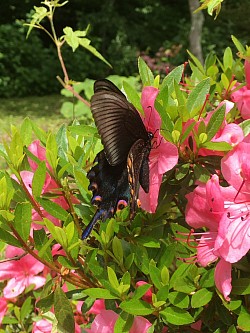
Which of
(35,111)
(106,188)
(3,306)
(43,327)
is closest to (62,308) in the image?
(106,188)

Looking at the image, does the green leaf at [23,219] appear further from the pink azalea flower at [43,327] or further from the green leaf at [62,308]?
the pink azalea flower at [43,327]

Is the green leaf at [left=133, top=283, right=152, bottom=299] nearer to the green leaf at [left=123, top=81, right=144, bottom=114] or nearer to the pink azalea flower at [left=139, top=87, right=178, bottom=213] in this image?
the pink azalea flower at [left=139, top=87, right=178, bottom=213]

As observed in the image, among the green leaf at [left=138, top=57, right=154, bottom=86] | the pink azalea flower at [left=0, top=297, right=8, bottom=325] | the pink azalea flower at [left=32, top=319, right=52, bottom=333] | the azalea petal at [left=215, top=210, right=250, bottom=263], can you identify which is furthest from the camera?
the pink azalea flower at [left=0, top=297, right=8, bottom=325]

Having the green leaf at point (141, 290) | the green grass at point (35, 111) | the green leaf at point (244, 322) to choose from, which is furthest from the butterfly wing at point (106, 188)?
the green grass at point (35, 111)

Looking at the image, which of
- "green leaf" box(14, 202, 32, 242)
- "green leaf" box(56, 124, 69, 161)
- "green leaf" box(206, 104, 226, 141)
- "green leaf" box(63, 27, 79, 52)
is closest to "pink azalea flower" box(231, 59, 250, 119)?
"green leaf" box(206, 104, 226, 141)

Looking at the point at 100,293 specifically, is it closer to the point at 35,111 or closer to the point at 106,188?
the point at 106,188

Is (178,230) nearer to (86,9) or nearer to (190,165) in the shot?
(190,165)

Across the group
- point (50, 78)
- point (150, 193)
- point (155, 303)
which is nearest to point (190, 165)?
point (150, 193)

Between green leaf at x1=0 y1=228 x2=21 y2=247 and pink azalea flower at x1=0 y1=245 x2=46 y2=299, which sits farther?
pink azalea flower at x1=0 y1=245 x2=46 y2=299
